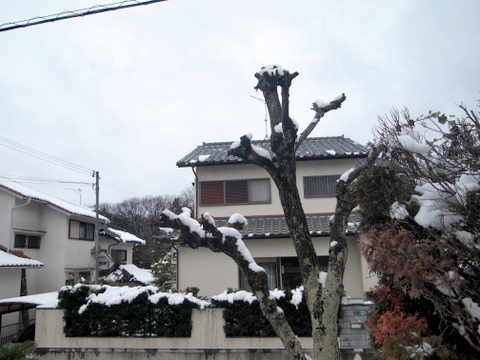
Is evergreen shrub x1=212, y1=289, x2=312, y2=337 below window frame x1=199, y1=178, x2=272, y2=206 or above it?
below

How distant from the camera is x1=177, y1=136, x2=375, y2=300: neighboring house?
1113 cm

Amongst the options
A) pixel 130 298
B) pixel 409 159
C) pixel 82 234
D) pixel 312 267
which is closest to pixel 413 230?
pixel 409 159

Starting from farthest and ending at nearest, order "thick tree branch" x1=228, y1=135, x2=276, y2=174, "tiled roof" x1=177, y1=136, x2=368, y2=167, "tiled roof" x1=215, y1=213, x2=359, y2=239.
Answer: "tiled roof" x1=177, y1=136, x2=368, y2=167
"tiled roof" x1=215, y1=213, x2=359, y2=239
"thick tree branch" x1=228, y1=135, x2=276, y2=174

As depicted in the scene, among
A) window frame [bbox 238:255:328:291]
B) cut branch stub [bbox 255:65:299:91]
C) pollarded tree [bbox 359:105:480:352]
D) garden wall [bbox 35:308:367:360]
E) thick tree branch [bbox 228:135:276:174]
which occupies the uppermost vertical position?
cut branch stub [bbox 255:65:299:91]

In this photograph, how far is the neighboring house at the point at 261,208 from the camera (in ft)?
36.5

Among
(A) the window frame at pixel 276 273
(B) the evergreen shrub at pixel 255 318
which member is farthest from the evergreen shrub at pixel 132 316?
(A) the window frame at pixel 276 273

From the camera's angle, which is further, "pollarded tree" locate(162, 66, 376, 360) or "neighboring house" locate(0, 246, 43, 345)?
"neighboring house" locate(0, 246, 43, 345)

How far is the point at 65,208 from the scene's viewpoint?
18984 mm

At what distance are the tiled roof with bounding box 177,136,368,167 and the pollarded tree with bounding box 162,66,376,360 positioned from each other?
686cm

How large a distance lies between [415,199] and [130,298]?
6.84 m

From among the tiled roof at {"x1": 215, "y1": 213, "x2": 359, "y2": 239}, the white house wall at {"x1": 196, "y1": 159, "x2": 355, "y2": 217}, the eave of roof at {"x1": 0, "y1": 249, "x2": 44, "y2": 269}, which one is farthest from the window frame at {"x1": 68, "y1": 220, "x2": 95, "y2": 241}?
the tiled roof at {"x1": 215, "y1": 213, "x2": 359, "y2": 239}

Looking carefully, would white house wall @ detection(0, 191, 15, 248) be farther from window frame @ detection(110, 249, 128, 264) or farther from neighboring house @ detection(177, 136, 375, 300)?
neighboring house @ detection(177, 136, 375, 300)

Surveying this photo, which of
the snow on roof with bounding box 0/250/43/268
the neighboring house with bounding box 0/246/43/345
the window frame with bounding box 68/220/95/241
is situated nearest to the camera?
the neighboring house with bounding box 0/246/43/345

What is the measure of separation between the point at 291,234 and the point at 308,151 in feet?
28.5
